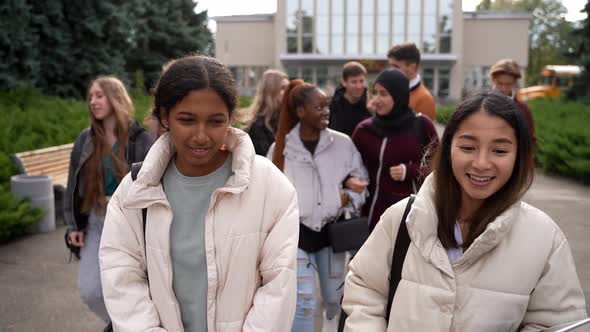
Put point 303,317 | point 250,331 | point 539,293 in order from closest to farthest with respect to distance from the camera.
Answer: point 539,293 < point 250,331 < point 303,317

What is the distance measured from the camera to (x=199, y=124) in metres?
2.35

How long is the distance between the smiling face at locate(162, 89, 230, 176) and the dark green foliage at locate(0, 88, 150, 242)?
5667mm

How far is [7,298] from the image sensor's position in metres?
5.75

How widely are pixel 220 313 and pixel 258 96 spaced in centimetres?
Result: 340

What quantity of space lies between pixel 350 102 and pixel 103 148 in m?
2.89

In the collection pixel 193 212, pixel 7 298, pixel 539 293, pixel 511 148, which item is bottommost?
pixel 7 298

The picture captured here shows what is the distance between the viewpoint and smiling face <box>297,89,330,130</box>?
4.17 metres

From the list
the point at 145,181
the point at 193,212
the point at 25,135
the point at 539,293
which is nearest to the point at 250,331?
the point at 193,212

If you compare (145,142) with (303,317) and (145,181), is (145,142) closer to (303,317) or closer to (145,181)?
(303,317)

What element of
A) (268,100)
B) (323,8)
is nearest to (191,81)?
(268,100)

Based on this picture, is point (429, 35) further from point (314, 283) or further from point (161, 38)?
point (314, 283)

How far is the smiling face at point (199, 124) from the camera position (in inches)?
92.0

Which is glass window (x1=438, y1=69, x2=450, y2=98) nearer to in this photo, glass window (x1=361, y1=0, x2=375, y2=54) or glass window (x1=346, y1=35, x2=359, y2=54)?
glass window (x1=361, y1=0, x2=375, y2=54)

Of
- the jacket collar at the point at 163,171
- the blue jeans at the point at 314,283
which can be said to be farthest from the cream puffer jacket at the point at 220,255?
the blue jeans at the point at 314,283
